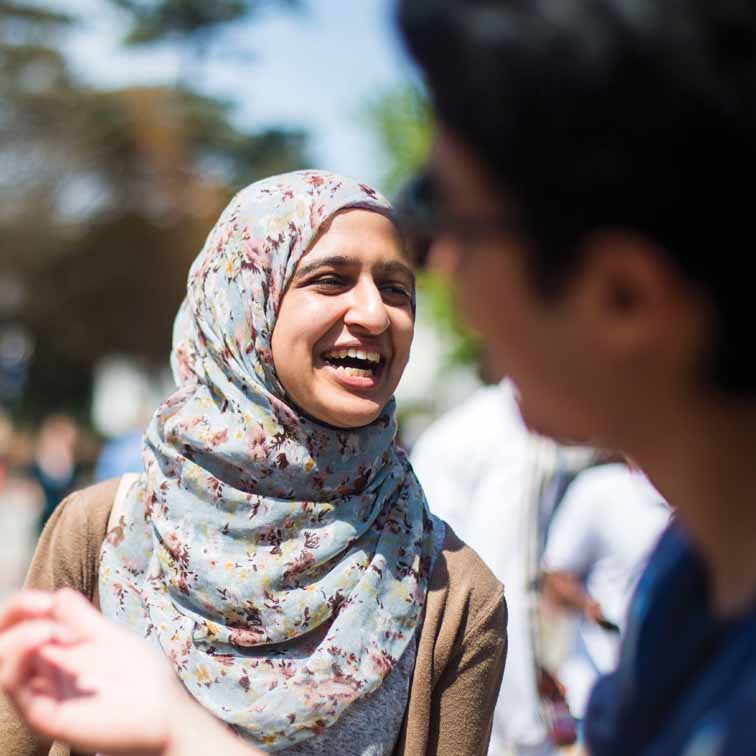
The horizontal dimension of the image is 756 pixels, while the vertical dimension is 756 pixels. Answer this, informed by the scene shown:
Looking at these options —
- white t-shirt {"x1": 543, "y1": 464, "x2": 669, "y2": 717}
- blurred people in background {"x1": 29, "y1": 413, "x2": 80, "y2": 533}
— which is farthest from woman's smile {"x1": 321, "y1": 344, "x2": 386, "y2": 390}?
blurred people in background {"x1": 29, "y1": 413, "x2": 80, "y2": 533}

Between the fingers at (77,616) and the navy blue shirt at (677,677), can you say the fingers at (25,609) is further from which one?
the navy blue shirt at (677,677)

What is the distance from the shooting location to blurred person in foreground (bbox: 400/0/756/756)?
100 centimetres

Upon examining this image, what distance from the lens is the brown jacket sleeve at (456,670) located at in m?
2.21

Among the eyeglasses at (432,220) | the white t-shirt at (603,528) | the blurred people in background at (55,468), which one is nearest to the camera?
the eyeglasses at (432,220)

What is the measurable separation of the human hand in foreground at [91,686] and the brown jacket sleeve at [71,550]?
93cm

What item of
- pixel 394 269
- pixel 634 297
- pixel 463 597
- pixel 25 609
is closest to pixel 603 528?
pixel 463 597

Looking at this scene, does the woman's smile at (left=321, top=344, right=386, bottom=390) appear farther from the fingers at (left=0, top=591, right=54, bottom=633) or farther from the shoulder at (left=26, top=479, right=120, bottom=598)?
the fingers at (left=0, top=591, right=54, bottom=633)

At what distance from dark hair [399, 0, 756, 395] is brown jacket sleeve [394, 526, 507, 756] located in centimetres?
128

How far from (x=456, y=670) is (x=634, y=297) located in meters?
1.34

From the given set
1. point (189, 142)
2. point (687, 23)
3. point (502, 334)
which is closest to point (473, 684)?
point (502, 334)

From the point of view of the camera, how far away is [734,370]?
42.0 inches

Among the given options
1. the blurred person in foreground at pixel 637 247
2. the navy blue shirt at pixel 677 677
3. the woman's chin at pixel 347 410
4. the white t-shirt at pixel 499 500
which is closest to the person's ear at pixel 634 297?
the blurred person in foreground at pixel 637 247

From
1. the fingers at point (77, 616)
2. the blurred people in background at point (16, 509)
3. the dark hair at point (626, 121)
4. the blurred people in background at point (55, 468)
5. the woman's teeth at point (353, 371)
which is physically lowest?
the blurred people in background at point (16, 509)

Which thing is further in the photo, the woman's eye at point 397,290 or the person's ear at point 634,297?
the woman's eye at point 397,290
